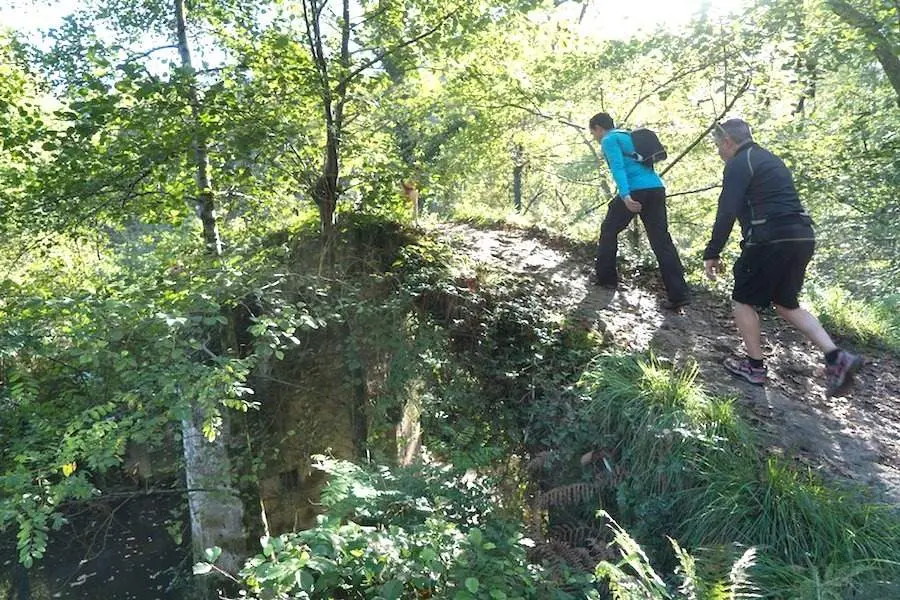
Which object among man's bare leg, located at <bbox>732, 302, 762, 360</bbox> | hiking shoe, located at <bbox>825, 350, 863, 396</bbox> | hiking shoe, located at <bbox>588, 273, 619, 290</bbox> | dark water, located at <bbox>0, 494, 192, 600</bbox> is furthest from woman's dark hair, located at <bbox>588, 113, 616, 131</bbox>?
dark water, located at <bbox>0, 494, 192, 600</bbox>

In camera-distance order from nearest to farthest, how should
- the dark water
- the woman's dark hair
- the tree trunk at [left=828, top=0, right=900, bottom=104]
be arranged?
the woman's dark hair
the tree trunk at [left=828, top=0, right=900, bottom=104]
the dark water

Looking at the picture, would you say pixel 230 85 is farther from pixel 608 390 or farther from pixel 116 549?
pixel 116 549

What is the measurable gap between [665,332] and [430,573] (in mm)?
3882

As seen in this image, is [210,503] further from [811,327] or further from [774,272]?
[811,327]

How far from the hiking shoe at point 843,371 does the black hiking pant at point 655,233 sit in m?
1.90

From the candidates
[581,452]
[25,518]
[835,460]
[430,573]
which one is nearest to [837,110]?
[835,460]

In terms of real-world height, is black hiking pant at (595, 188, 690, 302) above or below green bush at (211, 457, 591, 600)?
above

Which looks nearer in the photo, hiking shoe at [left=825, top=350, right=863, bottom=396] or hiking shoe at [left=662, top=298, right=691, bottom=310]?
hiking shoe at [left=825, top=350, right=863, bottom=396]

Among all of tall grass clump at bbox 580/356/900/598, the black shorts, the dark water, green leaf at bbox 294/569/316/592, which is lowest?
the dark water

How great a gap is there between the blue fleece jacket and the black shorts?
1.63m

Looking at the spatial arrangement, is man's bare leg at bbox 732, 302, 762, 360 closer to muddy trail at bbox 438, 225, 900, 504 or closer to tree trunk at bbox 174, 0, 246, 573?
muddy trail at bbox 438, 225, 900, 504

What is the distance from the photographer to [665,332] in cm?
568

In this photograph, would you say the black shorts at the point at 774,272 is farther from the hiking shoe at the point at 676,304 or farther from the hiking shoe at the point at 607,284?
the hiking shoe at the point at 607,284

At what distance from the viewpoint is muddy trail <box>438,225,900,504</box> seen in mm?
3941
